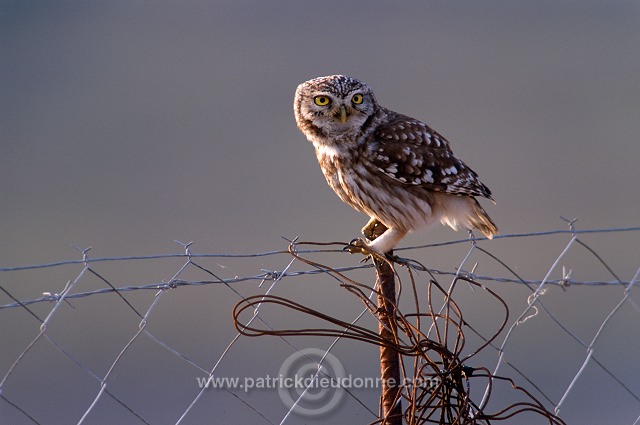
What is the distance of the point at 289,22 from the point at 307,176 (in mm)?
11274

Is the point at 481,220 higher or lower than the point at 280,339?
higher

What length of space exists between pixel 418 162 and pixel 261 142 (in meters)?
14.4

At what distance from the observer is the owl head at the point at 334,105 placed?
4.25 meters

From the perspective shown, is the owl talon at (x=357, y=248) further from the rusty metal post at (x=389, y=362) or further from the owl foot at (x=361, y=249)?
the rusty metal post at (x=389, y=362)

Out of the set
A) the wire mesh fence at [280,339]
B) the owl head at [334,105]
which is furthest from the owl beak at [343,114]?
the wire mesh fence at [280,339]

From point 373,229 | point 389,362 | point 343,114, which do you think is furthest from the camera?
point 373,229

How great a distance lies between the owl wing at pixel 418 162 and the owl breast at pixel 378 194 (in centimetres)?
6

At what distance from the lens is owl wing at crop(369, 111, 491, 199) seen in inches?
168

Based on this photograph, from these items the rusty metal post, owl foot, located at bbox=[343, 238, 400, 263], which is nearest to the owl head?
owl foot, located at bbox=[343, 238, 400, 263]

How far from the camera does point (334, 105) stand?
428 centimetres

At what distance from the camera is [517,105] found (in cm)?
2041

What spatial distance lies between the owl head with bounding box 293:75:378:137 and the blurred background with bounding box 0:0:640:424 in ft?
5.52
